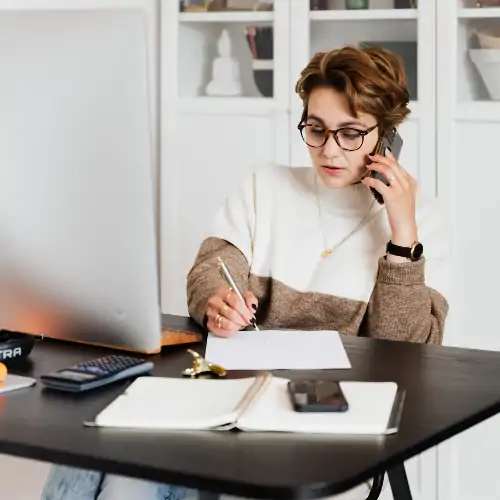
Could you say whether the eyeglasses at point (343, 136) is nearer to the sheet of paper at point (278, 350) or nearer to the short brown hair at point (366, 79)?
the short brown hair at point (366, 79)

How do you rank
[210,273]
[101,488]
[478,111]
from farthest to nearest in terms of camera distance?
[478,111]
[210,273]
[101,488]

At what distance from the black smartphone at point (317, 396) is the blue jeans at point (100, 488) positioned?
30 centimetres

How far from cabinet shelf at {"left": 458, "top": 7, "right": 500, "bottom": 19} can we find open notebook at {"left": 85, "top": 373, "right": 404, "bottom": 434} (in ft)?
5.73

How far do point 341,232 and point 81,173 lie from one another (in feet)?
2.63

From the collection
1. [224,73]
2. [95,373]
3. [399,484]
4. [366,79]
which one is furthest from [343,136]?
[224,73]

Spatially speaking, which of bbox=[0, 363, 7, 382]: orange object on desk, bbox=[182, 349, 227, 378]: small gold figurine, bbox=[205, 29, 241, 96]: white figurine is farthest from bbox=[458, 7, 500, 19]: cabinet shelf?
bbox=[0, 363, 7, 382]: orange object on desk

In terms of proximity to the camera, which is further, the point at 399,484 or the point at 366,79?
the point at 366,79

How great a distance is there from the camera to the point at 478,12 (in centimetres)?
283

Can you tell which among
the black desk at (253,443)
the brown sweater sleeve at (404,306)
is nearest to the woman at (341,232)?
the brown sweater sleeve at (404,306)

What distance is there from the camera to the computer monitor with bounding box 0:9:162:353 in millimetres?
1311

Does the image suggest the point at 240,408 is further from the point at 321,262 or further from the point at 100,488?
the point at 321,262

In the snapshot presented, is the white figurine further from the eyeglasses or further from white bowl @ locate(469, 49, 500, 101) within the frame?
the eyeglasses

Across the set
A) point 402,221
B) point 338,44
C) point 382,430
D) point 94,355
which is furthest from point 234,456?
point 338,44

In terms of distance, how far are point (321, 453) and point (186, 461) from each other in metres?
0.14
